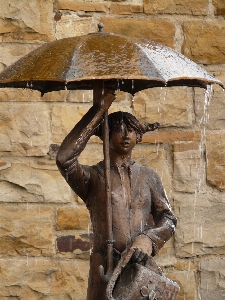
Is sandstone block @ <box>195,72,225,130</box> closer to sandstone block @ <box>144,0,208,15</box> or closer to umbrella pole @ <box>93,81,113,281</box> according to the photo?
sandstone block @ <box>144,0,208,15</box>

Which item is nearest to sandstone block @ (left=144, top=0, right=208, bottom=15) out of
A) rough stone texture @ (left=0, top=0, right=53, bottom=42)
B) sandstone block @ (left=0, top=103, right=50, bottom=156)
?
rough stone texture @ (left=0, top=0, right=53, bottom=42)

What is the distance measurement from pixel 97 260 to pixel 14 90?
1616mm

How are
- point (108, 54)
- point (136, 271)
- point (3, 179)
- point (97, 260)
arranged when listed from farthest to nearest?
point (3, 179)
point (97, 260)
point (136, 271)
point (108, 54)

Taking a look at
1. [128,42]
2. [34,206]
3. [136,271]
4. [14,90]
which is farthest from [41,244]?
[128,42]

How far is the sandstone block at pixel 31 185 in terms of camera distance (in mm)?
4570

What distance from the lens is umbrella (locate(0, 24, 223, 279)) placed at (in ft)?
9.34

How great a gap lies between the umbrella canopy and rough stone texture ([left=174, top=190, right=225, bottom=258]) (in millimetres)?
1774

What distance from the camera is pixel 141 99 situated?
470 cm

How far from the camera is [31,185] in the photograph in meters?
4.59

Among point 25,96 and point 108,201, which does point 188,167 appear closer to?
point 25,96

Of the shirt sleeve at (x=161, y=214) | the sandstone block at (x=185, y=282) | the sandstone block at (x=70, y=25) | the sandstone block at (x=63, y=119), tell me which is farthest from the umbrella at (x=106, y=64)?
the sandstone block at (x=185, y=282)

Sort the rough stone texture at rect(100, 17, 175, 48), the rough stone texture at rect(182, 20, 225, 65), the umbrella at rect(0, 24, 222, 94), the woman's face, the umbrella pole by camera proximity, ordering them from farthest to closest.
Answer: the rough stone texture at rect(182, 20, 225, 65) → the rough stone texture at rect(100, 17, 175, 48) → the woman's face → the umbrella pole → the umbrella at rect(0, 24, 222, 94)

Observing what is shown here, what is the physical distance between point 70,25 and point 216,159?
4.01ft

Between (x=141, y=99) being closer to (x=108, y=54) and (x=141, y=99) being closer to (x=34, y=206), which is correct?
(x=34, y=206)
